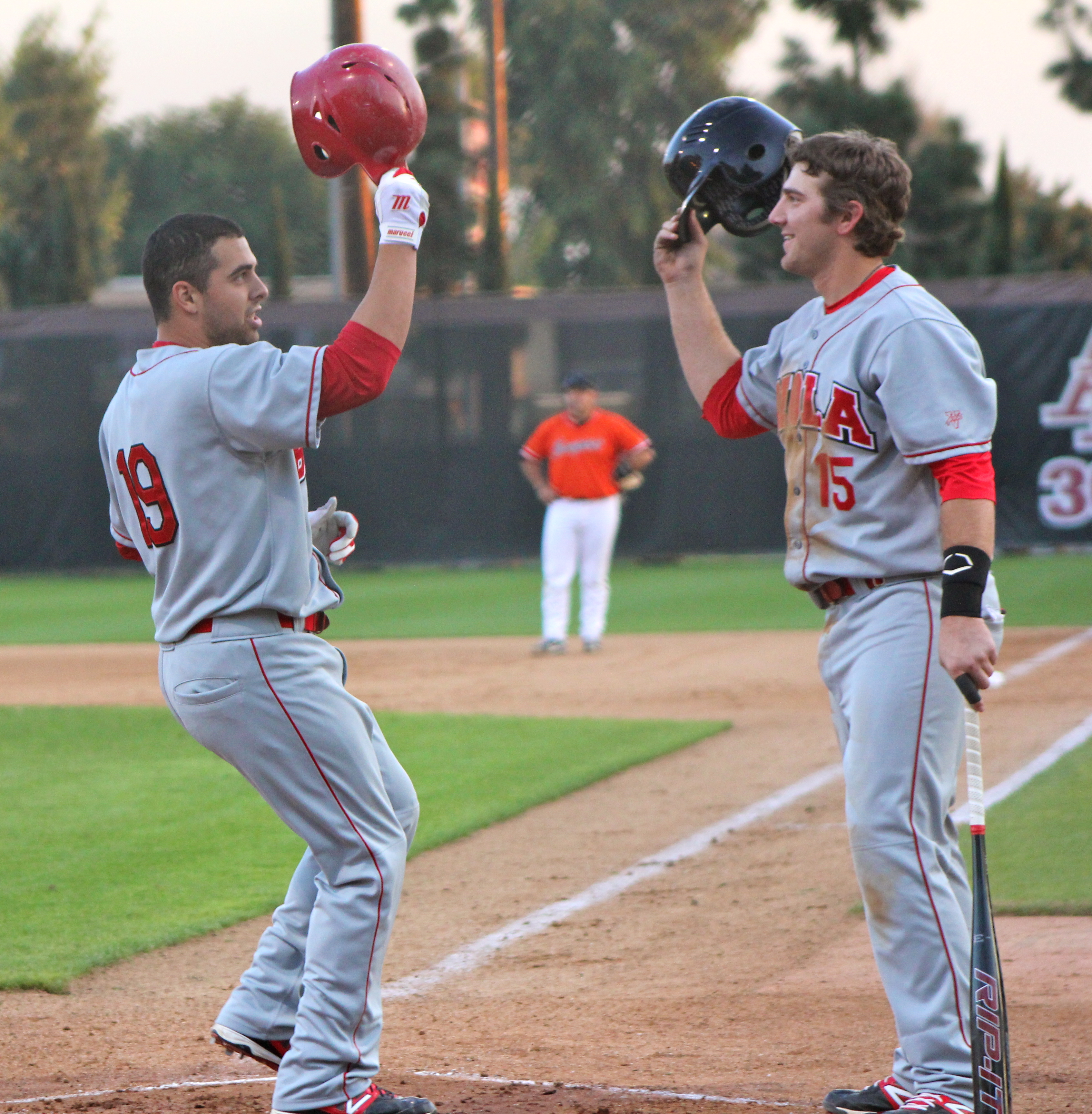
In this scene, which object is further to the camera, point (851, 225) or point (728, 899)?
point (728, 899)

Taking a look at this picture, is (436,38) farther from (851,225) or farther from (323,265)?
(851,225)

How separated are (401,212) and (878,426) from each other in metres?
1.14

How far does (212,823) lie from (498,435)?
1274cm

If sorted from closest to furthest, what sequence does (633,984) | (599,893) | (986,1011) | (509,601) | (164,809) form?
(986,1011)
(633,984)
(599,893)
(164,809)
(509,601)

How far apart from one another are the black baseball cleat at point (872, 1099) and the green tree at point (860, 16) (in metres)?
24.3

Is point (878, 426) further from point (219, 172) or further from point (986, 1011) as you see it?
point (219, 172)

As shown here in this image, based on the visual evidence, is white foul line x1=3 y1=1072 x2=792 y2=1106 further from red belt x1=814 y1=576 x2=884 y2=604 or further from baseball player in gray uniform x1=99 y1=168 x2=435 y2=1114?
red belt x1=814 y1=576 x2=884 y2=604

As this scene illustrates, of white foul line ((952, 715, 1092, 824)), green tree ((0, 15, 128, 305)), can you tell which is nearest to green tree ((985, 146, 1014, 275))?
white foul line ((952, 715, 1092, 824))

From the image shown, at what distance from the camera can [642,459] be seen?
1257 cm

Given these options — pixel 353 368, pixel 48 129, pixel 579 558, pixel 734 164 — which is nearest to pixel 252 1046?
pixel 353 368

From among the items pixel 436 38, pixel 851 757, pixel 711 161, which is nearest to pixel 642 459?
pixel 711 161

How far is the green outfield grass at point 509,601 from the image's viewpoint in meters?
14.0

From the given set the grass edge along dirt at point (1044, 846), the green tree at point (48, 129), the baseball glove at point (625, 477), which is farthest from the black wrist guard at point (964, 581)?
the green tree at point (48, 129)

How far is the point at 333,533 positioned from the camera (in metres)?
3.86
